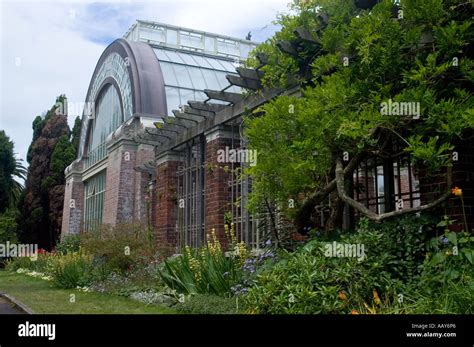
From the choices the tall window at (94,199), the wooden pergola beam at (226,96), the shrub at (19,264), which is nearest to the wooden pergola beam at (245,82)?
the wooden pergola beam at (226,96)

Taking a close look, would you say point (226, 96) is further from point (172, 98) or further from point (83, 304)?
point (172, 98)

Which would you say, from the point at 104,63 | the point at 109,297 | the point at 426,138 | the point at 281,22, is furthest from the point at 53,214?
the point at 426,138

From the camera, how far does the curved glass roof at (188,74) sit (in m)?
19.4

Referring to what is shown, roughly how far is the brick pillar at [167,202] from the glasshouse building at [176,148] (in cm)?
2

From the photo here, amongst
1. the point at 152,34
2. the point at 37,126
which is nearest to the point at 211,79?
the point at 152,34

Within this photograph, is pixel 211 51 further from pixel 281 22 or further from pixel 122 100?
pixel 281 22

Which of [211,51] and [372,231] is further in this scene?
[211,51]

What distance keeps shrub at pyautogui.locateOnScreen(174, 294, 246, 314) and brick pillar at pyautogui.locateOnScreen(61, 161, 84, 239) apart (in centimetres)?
1822

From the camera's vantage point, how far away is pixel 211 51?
76.4 ft

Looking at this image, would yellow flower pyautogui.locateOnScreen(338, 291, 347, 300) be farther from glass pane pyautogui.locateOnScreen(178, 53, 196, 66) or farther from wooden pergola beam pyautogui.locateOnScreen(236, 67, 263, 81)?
glass pane pyautogui.locateOnScreen(178, 53, 196, 66)

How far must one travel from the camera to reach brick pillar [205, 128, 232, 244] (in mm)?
9336

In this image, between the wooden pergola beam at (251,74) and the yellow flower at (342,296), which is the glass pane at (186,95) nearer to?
the wooden pergola beam at (251,74)

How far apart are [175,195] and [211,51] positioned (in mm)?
13408

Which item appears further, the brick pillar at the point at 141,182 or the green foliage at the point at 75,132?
the green foliage at the point at 75,132
